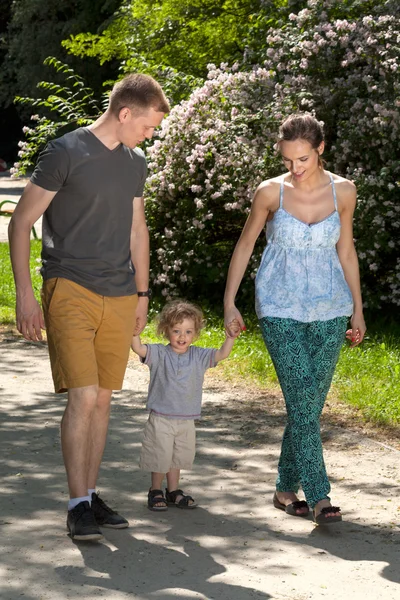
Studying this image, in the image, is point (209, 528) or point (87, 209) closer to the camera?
point (87, 209)

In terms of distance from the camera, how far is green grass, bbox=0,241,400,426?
7844 mm

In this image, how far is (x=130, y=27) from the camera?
1953cm

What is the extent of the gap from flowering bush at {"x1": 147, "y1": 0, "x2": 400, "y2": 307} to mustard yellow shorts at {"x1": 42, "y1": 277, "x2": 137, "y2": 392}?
585 cm

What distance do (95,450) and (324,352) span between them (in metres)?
1.13

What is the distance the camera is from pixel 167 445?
5.56m

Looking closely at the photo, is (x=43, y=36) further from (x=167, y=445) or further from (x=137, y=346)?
(x=167, y=445)

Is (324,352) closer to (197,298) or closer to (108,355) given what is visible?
(108,355)

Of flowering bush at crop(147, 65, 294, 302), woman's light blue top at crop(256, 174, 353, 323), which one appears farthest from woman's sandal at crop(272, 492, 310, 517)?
flowering bush at crop(147, 65, 294, 302)

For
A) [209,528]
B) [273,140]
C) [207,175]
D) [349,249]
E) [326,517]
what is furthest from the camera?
[207,175]

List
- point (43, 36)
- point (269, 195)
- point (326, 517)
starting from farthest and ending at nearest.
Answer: point (43, 36), point (269, 195), point (326, 517)

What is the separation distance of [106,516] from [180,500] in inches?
18.9

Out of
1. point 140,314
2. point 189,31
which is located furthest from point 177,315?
point 189,31

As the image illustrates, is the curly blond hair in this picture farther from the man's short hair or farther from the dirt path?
the man's short hair

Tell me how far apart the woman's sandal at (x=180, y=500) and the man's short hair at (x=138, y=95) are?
1827 mm
